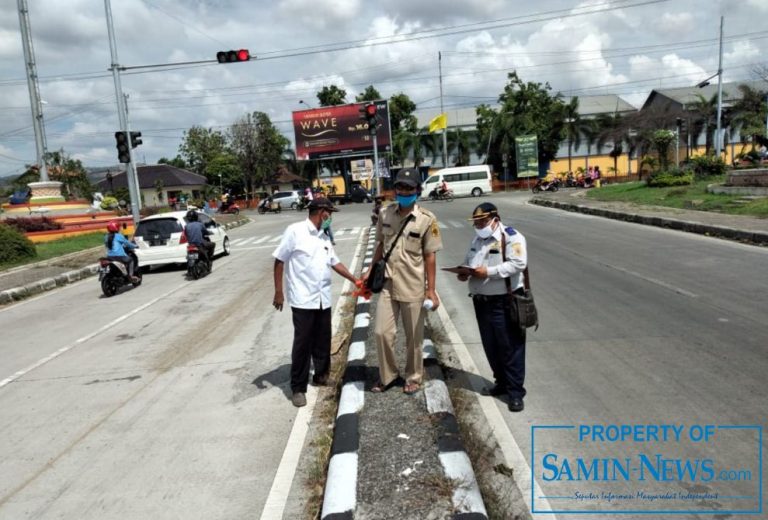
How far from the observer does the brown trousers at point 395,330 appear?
437 cm

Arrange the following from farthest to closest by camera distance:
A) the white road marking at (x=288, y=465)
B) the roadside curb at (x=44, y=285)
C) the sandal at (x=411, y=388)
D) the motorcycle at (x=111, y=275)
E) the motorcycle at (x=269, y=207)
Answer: the motorcycle at (x=269, y=207), the roadside curb at (x=44, y=285), the motorcycle at (x=111, y=275), the sandal at (x=411, y=388), the white road marking at (x=288, y=465)

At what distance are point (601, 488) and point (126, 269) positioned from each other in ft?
33.7

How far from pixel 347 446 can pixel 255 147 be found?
194 ft

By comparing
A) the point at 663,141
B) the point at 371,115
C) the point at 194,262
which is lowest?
the point at 194,262

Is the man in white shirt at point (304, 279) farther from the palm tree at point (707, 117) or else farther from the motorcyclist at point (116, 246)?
the palm tree at point (707, 117)

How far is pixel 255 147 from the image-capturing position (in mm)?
59812

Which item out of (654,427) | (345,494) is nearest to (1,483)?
(345,494)

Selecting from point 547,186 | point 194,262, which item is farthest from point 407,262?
point 547,186

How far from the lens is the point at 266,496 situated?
11.1ft

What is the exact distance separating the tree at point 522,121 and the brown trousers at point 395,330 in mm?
52377

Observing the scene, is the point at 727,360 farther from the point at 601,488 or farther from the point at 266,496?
the point at 266,496

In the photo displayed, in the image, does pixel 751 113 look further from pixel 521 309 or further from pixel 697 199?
pixel 521 309

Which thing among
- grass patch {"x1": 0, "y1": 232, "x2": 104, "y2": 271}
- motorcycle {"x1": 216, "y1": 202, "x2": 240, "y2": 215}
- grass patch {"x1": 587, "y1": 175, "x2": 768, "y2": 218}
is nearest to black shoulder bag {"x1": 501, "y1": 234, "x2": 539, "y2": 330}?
grass patch {"x1": 587, "y1": 175, "x2": 768, "y2": 218}

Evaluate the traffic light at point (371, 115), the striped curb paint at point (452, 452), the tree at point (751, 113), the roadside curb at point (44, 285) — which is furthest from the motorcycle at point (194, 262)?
the tree at point (751, 113)
